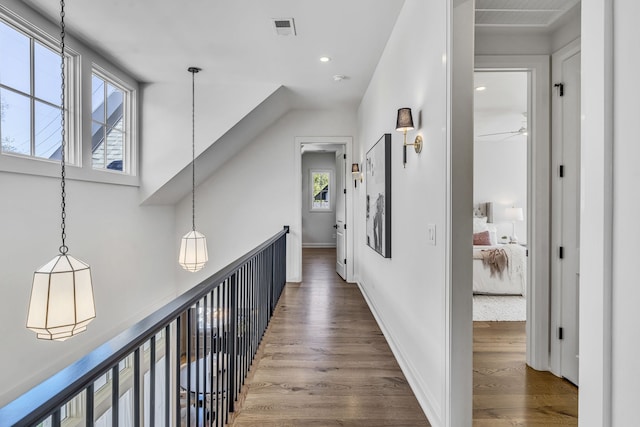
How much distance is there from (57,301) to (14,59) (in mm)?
2003

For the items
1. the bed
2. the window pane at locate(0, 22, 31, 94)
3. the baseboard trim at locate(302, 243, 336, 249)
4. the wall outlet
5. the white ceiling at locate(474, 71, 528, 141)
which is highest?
the white ceiling at locate(474, 71, 528, 141)

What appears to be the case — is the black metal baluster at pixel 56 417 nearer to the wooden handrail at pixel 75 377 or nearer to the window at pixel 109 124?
the wooden handrail at pixel 75 377

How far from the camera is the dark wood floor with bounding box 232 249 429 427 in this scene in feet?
6.61

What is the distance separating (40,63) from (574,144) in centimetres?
423

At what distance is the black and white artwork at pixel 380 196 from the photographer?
9.96 feet

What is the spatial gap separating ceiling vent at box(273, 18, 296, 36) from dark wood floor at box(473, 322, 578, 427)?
3044 mm

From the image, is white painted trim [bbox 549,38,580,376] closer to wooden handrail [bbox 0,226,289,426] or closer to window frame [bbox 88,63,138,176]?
wooden handrail [bbox 0,226,289,426]

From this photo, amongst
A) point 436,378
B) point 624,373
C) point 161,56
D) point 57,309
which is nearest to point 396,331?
point 436,378

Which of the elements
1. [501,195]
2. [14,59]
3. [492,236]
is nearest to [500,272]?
[492,236]

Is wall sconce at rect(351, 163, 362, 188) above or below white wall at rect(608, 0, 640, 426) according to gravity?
above

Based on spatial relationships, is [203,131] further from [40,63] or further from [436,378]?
[436,378]

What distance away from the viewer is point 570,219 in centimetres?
239

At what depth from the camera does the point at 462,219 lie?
1691mm

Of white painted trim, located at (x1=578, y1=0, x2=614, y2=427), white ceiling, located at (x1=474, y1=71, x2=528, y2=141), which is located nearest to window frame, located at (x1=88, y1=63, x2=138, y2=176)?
white ceiling, located at (x1=474, y1=71, x2=528, y2=141)
